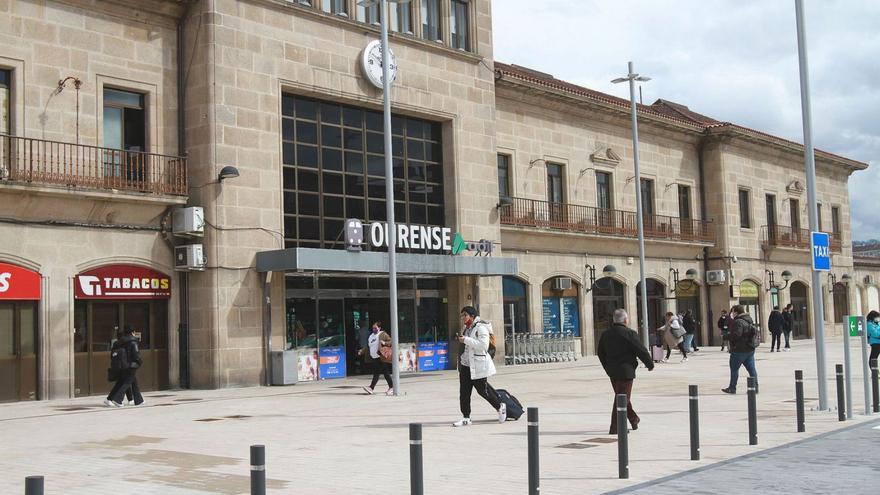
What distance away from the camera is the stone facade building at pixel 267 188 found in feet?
66.2

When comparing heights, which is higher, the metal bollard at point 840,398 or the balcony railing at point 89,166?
the balcony railing at point 89,166

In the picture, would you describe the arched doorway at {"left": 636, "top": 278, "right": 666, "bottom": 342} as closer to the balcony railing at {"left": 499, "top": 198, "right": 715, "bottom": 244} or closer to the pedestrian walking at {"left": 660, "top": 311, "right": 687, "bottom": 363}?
the balcony railing at {"left": 499, "top": 198, "right": 715, "bottom": 244}

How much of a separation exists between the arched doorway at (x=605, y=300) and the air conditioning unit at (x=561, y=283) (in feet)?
6.69

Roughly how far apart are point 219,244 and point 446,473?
534 inches

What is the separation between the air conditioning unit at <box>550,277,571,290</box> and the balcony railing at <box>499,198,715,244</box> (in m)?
1.71

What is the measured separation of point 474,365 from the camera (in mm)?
13719

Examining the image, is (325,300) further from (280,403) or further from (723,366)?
(723,366)

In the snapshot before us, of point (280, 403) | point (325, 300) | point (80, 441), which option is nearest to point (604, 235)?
point (325, 300)

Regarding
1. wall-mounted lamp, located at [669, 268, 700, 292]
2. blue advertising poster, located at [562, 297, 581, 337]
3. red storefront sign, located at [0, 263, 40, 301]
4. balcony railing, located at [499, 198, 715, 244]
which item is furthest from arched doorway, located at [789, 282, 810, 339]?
red storefront sign, located at [0, 263, 40, 301]

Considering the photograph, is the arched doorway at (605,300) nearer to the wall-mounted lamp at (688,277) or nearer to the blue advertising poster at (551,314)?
the blue advertising poster at (551,314)

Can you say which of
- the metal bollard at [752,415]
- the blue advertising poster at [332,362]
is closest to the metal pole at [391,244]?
the blue advertising poster at [332,362]

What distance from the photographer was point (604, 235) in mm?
34969

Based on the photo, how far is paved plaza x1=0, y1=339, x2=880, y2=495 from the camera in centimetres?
940

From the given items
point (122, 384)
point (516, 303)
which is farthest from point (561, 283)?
point (122, 384)
